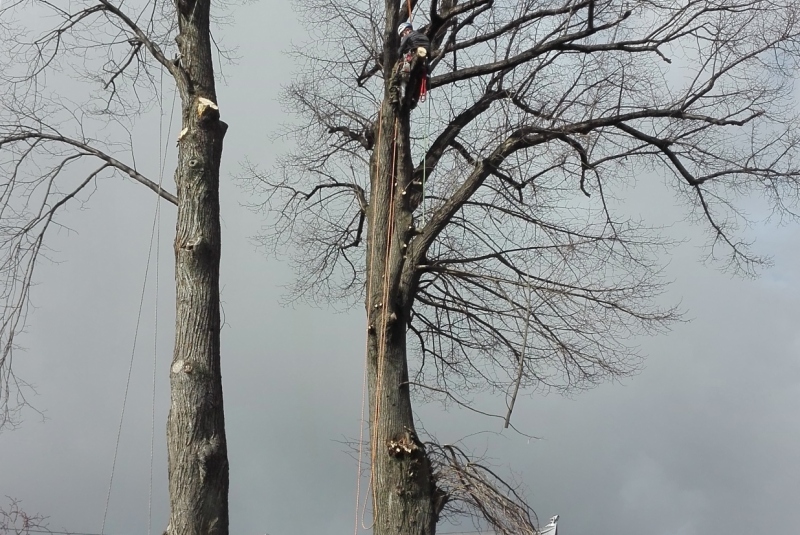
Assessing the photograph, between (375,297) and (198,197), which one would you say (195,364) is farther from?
(375,297)

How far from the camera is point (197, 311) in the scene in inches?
254

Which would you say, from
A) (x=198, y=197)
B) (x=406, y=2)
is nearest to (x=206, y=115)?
(x=198, y=197)

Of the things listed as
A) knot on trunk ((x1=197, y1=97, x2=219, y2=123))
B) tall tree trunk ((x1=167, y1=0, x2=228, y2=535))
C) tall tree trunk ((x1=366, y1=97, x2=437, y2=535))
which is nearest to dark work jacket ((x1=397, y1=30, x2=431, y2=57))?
tall tree trunk ((x1=366, y1=97, x2=437, y2=535))

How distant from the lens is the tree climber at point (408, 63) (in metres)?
7.55

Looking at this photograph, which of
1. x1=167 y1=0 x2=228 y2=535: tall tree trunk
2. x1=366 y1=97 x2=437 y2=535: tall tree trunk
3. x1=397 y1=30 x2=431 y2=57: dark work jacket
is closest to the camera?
x1=167 y1=0 x2=228 y2=535: tall tree trunk

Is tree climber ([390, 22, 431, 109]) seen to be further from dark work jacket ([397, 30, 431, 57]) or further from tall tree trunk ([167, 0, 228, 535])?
tall tree trunk ([167, 0, 228, 535])

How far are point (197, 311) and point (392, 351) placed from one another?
1914 mm

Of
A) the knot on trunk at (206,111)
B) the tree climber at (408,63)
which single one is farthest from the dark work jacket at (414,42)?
the knot on trunk at (206,111)

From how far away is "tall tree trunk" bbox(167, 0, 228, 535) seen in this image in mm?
6051

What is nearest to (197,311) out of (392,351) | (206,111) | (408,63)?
(206,111)

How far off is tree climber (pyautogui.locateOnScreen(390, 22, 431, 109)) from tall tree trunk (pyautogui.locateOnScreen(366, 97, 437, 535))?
7.9 inches

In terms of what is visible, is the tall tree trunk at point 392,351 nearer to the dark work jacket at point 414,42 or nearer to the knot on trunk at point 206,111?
the dark work jacket at point 414,42

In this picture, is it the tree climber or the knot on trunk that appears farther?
the tree climber

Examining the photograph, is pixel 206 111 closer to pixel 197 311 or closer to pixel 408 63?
pixel 197 311
